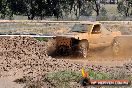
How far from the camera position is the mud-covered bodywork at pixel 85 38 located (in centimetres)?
1903

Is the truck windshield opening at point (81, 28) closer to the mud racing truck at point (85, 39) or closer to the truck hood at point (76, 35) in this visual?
the mud racing truck at point (85, 39)

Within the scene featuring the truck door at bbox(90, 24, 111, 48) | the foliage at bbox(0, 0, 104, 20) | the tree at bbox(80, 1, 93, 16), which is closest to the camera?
the truck door at bbox(90, 24, 111, 48)

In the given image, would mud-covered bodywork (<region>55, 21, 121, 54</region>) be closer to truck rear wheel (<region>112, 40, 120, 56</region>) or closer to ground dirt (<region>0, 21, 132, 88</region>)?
truck rear wheel (<region>112, 40, 120, 56</region>)

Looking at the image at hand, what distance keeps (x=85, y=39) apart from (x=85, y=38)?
2.0 inches

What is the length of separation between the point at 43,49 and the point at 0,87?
27.9 ft

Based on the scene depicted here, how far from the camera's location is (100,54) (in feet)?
65.6

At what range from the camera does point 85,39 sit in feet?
63.3

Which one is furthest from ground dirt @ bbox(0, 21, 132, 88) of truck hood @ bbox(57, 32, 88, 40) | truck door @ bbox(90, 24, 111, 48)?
truck hood @ bbox(57, 32, 88, 40)

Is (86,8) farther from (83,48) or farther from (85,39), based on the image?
(83,48)

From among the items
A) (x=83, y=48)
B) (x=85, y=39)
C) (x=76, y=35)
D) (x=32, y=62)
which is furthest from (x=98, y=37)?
(x=32, y=62)

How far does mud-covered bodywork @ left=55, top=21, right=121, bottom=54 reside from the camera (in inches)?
749

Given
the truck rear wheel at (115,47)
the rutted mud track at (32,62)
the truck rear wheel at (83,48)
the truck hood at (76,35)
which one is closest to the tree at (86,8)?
the truck rear wheel at (115,47)

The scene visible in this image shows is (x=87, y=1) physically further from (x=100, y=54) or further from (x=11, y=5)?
(x=100, y=54)

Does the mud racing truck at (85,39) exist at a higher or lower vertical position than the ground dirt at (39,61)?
higher
